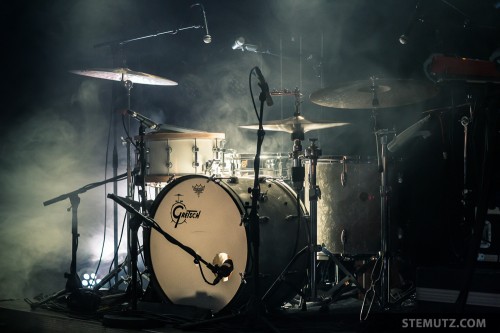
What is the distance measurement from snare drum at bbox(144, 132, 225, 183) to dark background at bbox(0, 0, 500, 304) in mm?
1084

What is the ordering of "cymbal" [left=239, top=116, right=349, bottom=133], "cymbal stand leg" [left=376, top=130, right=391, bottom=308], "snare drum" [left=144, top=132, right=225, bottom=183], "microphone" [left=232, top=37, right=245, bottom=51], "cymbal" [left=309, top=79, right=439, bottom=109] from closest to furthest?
"cymbal" [left=309, top=79, right=439, bottom=109], "cymbal stand leg" [left=376, top=130, right=391, bottom=308], "cymbal" [left=239, top=116, right=349, bottom=133], "snare drum" [left=144, top=132, right=225, bottom=183], "microphone" [left=232, top=37, right=245, bottom=51]

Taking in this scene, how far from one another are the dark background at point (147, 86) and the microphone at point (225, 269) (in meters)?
2.55

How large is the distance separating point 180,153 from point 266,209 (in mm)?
→ 1242

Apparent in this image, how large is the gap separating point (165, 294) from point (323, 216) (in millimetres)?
1571

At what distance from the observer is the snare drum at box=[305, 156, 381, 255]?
5.15 m

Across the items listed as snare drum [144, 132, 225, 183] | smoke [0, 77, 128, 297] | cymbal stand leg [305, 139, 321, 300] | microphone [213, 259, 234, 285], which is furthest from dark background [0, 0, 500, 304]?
microphone [213, 259, 234, 285]

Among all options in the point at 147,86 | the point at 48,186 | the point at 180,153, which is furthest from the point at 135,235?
the point at 147,86

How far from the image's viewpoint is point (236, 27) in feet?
23.4

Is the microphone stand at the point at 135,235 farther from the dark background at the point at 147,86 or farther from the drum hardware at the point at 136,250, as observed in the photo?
the dark background at the point at 147,86

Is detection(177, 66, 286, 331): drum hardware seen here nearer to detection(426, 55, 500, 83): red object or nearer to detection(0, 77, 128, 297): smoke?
detection(426, 55, 500, 83): red object

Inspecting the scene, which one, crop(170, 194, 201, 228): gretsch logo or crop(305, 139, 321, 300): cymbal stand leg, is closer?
crop(170, 194, 201, 228): gretsch logo

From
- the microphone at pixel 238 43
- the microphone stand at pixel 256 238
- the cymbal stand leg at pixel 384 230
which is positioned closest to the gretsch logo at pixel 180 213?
the microphone stand at pixel 256 238

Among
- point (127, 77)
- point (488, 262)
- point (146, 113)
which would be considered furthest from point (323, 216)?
point (146, 113)

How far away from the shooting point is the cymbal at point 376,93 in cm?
438
